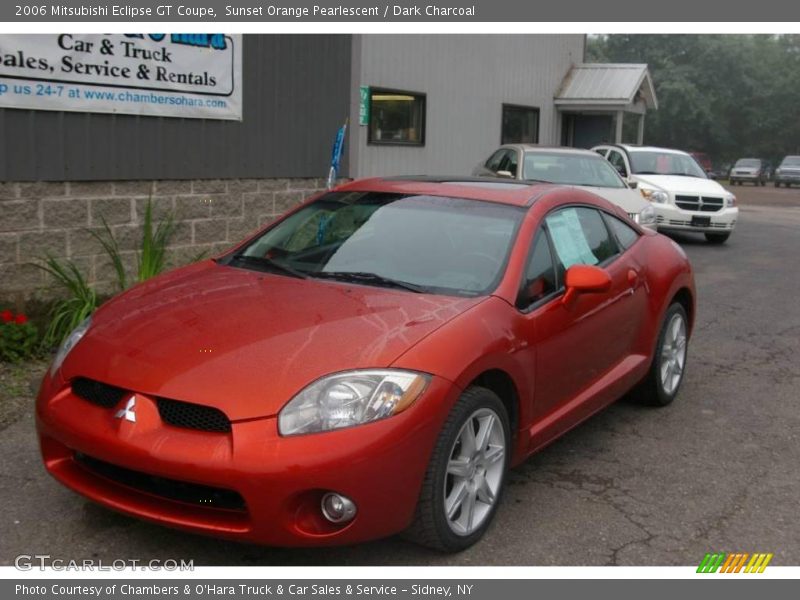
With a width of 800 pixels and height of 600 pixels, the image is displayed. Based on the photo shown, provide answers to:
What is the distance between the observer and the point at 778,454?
199 inches

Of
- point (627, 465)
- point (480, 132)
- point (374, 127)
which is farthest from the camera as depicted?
point (480, 132)

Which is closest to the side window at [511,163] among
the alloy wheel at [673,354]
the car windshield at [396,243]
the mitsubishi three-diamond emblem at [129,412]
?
the alloy wheel at [673,354]

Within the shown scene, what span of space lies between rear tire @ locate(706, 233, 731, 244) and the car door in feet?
36.4

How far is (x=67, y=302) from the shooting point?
680 centimetres

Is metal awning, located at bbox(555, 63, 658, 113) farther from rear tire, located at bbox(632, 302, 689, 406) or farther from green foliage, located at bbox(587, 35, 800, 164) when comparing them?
green foliage, located at bbox(587, 35, 800, 164)

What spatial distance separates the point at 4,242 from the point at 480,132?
37.9ft

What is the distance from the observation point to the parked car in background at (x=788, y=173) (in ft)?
149

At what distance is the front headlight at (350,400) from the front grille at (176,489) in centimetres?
34

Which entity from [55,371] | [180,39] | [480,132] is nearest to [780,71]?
[480,132]

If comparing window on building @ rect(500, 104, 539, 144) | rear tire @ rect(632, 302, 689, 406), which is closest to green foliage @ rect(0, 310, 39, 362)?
rear tire @ rect(632, 302, 689, 406)

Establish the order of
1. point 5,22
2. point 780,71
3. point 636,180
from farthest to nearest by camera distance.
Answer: point 780,71 < point 636,180 < point 5,22

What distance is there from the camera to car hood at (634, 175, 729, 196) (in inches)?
595

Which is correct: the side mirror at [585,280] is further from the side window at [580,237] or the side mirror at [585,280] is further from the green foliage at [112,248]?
the green foliage at [112,248]

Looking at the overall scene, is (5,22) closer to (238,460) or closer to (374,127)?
(238,460)
